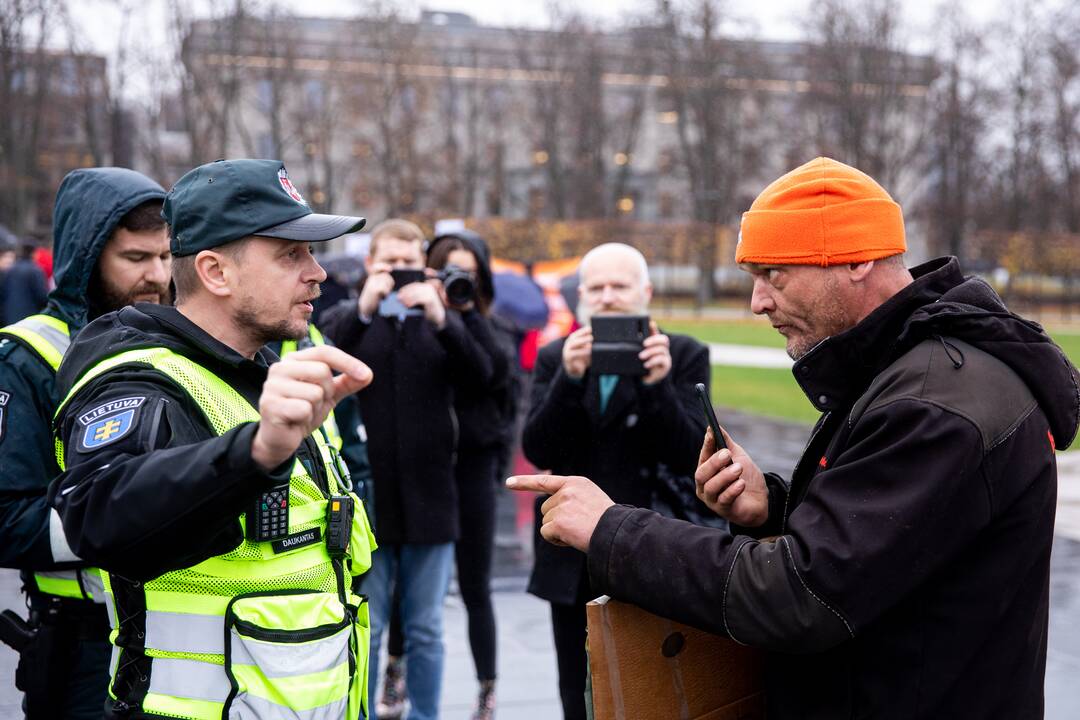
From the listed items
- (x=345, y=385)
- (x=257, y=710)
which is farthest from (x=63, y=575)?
(x=345, y=385)

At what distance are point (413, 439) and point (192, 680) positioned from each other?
8.28ft

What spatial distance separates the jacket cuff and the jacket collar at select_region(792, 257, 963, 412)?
0.49 m

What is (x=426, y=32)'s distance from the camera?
62.4m

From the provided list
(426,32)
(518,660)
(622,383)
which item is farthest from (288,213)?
(426,32)

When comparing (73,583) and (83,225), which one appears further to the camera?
(83,225)

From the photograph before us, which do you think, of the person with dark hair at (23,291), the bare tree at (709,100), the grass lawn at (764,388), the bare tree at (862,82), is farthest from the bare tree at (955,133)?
the person with dark hair at (23,291)

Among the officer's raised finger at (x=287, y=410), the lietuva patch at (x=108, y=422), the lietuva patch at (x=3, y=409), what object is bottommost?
the lietuva patch at (x=3, y=409)

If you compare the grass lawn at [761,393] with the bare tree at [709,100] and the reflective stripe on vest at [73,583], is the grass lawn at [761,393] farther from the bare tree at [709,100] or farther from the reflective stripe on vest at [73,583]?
the bare tree at [709,100]

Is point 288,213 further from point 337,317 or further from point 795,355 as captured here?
point 337,317

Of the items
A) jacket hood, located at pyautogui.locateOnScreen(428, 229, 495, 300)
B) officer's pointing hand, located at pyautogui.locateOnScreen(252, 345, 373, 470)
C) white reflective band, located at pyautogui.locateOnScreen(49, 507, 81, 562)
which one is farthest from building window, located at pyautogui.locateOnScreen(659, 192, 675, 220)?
officer's pointing hand, located at pyautogui.locateOnScreen(252, 345, 373, 470)

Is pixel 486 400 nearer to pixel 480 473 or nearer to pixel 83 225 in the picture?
pixel 480 473

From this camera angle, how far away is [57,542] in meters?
2.74

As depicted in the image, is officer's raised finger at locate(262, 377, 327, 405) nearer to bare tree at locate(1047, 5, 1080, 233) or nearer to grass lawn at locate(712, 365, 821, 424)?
grass lawn at locate(712, 365, 821, 424)

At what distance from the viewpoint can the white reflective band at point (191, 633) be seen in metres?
2.13
